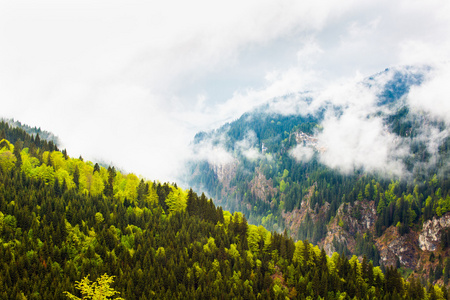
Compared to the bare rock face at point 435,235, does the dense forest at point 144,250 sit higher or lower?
lower

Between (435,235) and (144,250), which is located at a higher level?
(435,235)

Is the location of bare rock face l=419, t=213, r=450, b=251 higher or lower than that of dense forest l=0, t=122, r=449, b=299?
higher

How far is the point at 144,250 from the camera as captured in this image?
282ft

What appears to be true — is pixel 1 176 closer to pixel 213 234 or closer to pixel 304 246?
pixel 213 234

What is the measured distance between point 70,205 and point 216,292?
50.7 m

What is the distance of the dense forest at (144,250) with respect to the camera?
231 ft

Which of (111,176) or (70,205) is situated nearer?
(70,205)

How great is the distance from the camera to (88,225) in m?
88.0

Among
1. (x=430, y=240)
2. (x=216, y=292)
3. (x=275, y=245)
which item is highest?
(x=430, y=240)

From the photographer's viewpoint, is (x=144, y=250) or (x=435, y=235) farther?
(x=435, y=235)

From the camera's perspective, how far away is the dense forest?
70.3 meters

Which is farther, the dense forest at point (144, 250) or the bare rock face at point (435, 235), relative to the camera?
the bare rock face at point (435, 235)

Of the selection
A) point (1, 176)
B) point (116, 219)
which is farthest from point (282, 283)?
point (1, 176)

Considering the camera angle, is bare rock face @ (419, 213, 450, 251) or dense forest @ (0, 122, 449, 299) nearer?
dense forest @ (0, 122, 449, 299)
